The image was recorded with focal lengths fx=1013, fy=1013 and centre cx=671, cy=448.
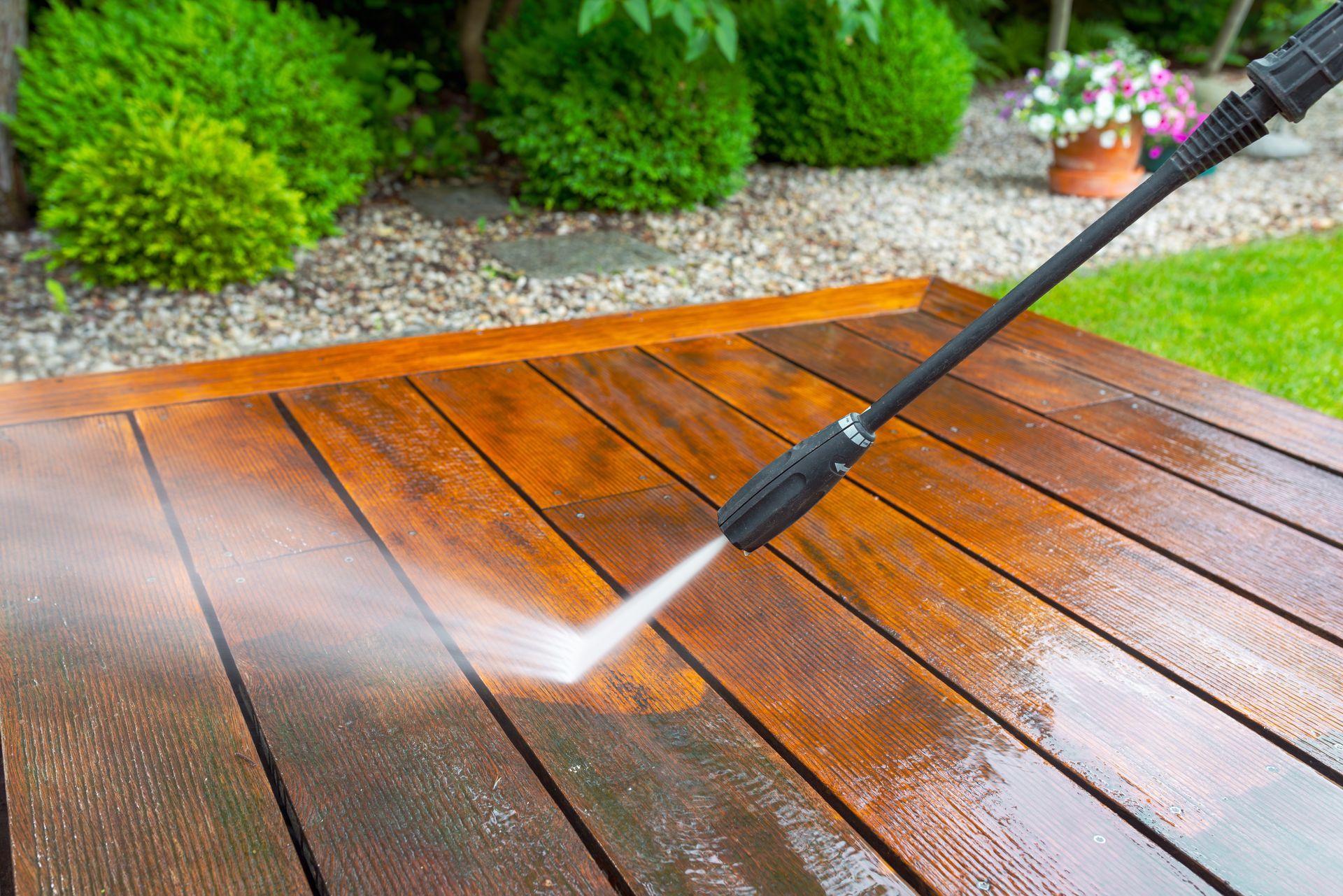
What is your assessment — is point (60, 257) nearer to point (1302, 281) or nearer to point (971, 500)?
point (971, 500)

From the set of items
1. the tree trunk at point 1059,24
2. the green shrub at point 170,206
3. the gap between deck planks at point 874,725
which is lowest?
the green shrub at point 170,206

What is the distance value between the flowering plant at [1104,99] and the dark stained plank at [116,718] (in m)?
4.26

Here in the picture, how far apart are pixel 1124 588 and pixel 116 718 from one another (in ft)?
3.25

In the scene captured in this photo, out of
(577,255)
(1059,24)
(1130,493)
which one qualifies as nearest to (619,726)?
(1130,493)

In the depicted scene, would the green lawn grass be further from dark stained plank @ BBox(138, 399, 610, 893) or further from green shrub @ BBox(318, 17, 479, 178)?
green shrub @ BBox(318, 17, 479, 178)

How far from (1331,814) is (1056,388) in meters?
0.91

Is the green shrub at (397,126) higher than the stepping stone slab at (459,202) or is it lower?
higher

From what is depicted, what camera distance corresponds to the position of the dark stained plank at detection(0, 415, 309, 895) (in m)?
→ 0.72

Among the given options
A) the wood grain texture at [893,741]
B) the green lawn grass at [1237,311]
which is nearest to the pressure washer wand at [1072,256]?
the wood grain texture at [893,741]

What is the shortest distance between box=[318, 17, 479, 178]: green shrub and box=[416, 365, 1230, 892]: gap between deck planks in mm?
3305

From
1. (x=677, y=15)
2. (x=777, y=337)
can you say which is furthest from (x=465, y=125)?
(x=777, y=337)

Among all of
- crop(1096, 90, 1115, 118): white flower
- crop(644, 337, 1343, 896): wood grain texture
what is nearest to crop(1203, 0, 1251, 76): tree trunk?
crop(1096, 90, 1115, 118): white flower

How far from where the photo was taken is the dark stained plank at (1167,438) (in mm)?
1287

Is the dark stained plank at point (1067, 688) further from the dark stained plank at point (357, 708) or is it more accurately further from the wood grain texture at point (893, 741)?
the dark stained plank at point (357, 708)
